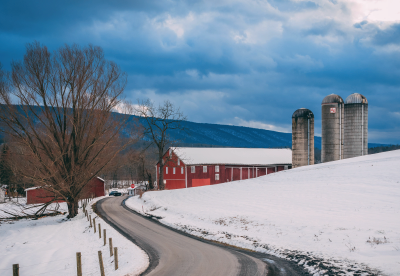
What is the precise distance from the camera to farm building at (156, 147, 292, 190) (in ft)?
189

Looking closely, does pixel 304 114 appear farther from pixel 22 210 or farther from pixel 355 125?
pixel 22 210

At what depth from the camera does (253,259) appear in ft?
42.8

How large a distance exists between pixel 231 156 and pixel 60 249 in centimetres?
4608

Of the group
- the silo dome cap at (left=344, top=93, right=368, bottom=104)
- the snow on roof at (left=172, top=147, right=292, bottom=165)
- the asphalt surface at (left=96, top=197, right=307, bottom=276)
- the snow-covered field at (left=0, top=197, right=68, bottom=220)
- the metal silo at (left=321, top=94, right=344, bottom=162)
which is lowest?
the snow-covered field at (left=0, top=197, right=68, bottom=220)

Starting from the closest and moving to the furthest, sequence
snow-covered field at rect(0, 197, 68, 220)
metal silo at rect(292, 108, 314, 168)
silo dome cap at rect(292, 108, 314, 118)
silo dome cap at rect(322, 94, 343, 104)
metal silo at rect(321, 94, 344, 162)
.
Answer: snow-covered field at rect(0, 197, 68, 220), metal silo at rect(321, 94, 344, 162), silo dome cap at rect(322, 94, 343, 104), metal silo at rect(292, 108, 314, 168), silo dome cap at rect(292, 108, 314, 118)

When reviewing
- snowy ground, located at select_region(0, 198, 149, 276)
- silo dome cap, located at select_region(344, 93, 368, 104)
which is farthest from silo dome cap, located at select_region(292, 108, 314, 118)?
snowy ground, located at select_region(0, 198, 149, 276)

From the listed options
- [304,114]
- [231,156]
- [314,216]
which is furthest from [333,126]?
[314,216]

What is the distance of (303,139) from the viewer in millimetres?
45844

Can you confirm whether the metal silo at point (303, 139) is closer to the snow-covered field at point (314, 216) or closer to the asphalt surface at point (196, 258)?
the snow-covered field at point (314, 216)

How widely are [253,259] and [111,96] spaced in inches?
857

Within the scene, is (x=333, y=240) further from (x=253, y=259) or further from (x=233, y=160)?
(x=233, y=160)

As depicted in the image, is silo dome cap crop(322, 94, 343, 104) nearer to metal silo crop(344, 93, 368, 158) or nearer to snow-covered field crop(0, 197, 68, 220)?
metal silo crop(344, 93, 368, 158)

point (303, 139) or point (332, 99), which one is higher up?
point (332, 99)

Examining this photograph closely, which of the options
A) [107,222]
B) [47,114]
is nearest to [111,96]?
[47,114]
